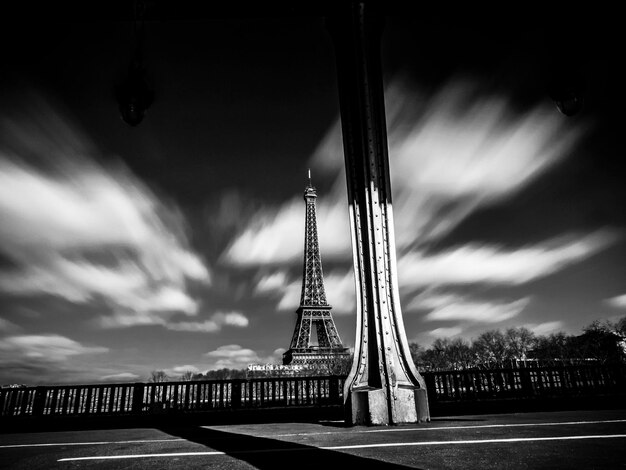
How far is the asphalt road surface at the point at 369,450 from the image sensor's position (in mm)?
2420

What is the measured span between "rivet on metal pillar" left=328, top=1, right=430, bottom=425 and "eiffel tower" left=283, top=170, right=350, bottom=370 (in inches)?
2007

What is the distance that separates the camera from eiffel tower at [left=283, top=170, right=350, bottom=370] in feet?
177

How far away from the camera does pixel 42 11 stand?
566cm

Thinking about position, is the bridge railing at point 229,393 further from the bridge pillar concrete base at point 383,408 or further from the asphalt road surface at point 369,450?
the asphalt road surface at point 369,450

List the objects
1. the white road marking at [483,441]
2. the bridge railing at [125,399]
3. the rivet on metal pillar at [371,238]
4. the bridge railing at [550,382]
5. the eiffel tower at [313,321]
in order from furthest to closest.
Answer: the eiffel tower at [313,321] → the bridge railing at [550,382] → the bridge railing at [125,399] → the rivet on metal pillar at [371,238] → the white road marking at [483,441]

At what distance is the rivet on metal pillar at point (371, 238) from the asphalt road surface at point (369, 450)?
1.50ft

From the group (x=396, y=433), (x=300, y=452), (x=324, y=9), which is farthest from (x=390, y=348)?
(x=324, y=9)

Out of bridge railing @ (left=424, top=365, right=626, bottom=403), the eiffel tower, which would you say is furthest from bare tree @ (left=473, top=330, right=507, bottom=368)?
bridge railing @ (left=424, top=365, right=626, bottom=403)

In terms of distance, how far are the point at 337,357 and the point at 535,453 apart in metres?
54.8

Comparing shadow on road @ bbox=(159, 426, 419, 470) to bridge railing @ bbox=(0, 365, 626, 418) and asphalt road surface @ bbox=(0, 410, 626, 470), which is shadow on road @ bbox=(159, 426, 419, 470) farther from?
bridge railing @ bbox=(0, 365, 626, 418)

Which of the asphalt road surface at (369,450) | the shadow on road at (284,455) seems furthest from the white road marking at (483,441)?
the shadow on road at (284,455)

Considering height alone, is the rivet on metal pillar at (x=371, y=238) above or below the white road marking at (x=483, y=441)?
above

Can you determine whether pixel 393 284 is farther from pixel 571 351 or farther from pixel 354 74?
pixel 571 351

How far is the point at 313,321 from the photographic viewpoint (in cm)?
5584
